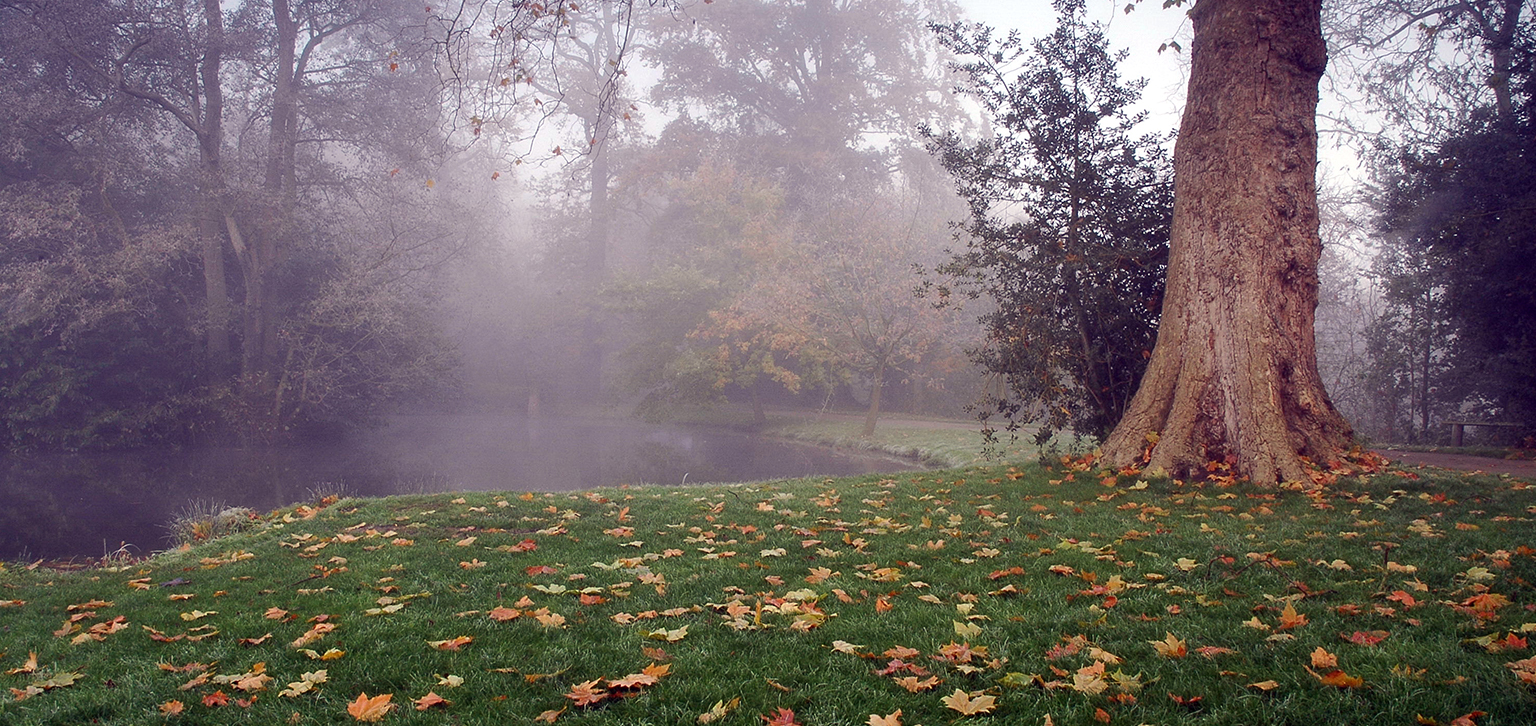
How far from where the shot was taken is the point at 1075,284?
35.8ft

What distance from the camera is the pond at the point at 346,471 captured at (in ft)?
44.3

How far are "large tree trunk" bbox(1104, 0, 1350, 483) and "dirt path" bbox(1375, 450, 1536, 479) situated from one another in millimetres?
3577

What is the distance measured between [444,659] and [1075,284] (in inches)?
373

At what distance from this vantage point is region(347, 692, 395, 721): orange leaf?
2912mm

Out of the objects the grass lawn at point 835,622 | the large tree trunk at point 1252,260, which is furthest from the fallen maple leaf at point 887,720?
the large tree trunk at point 1252,260

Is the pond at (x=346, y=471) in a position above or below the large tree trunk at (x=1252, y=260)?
below

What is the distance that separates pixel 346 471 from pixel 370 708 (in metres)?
18.1

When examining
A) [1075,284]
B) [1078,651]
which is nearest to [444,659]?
[1078,651]

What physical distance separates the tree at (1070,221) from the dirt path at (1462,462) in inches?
151

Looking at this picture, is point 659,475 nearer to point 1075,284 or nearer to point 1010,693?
point 1075,284

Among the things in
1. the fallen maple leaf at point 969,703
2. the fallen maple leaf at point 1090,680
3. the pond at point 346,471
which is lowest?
the pond at point 346,471

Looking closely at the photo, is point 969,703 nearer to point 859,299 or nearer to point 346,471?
point 346,471

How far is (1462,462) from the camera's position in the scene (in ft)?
41.3

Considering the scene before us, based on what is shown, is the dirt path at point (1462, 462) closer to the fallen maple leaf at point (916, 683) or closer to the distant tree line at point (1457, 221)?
the distant tree line at point (1457, 221)
